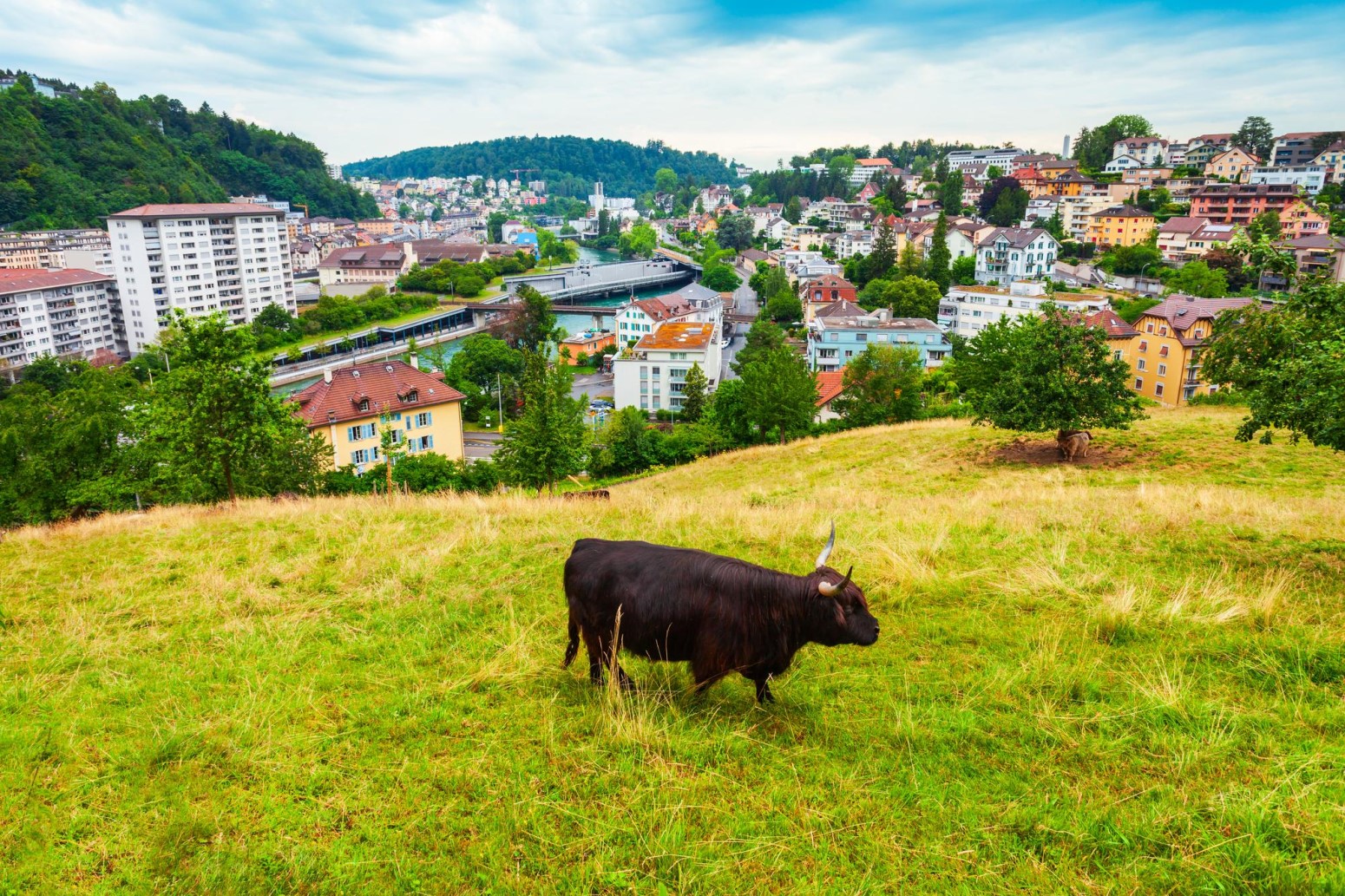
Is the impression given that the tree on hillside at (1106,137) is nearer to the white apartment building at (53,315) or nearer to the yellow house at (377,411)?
the yellow house at (377,411)

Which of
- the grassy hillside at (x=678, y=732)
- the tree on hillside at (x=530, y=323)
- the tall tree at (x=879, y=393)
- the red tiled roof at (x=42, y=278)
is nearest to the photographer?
the grassy hillside at (x=678, y=732)

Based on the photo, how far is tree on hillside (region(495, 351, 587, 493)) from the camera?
25.0m

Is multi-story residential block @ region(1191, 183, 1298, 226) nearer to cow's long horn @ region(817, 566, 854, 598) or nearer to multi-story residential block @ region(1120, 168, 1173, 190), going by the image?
multi-story residential block @ region(1120, 168, 1173, 190)

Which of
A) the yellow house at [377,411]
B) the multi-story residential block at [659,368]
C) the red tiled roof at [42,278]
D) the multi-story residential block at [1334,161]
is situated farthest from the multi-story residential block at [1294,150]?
the red tiled roof at [42,278]

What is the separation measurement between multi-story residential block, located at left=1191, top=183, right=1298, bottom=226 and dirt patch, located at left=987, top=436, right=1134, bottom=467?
313 ft

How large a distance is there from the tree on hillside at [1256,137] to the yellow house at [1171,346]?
106 meters

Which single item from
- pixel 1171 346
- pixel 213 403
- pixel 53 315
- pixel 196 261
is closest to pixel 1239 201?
pixel 1171 346

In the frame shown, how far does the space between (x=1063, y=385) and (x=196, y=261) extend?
383 feet

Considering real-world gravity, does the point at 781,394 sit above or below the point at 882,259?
below

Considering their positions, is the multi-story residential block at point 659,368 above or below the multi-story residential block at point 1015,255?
below

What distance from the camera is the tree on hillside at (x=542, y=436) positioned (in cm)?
2498

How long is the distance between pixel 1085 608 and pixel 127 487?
99.7 ft

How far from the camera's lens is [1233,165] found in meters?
120

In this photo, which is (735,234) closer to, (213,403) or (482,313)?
(482,313)
